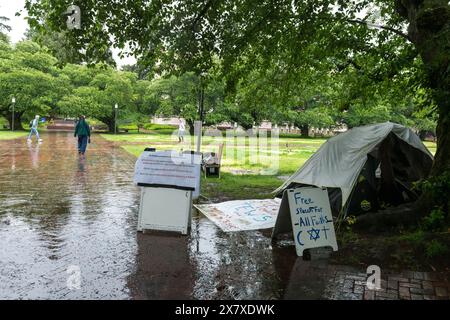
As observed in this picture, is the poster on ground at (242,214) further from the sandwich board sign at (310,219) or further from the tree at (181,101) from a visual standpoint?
the tree at (181,101)

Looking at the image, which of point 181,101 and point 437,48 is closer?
point 437,48

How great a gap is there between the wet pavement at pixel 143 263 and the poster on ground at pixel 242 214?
0.85 feet

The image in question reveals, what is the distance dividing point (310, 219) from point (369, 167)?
2565 mm

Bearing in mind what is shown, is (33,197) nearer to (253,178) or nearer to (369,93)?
(253,178)

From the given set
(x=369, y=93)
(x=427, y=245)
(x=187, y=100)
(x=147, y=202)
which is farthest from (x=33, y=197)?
(x=187, y=100)

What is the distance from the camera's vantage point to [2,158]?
619 inches

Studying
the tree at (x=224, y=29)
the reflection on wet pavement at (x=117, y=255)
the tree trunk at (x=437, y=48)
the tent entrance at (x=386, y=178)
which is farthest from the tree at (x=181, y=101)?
the tree trunk at (x=437, y=48)

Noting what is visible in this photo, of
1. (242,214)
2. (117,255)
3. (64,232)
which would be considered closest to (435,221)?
(242,214)

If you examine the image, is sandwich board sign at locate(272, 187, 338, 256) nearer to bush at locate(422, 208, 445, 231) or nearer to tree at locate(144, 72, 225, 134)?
bush at locate(422, 208, 445, 231)

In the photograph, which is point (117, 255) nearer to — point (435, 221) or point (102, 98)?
point (435, 221)

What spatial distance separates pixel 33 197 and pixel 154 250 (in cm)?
463

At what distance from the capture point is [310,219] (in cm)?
565

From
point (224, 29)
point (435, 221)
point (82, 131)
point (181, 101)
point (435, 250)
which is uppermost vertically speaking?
point (181, 101)
